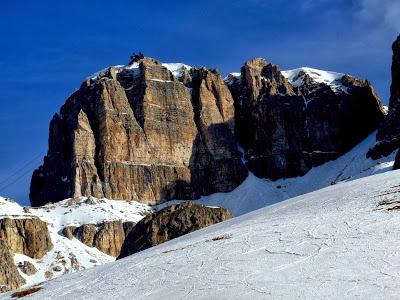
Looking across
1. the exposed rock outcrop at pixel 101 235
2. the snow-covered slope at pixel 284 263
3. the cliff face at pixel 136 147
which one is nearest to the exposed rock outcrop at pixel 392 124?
the cliff face at pixel 136 147

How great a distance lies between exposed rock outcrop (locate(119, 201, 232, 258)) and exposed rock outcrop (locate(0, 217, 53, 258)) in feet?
178

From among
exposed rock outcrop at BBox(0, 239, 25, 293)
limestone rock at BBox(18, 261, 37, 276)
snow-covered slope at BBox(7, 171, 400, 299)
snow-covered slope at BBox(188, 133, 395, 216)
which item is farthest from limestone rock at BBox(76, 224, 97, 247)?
snow-covered slope at BBox(7, 171, 400, 299)

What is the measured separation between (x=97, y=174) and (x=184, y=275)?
156072 mm

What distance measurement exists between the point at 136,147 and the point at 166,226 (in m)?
110

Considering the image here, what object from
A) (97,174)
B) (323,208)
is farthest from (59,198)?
(323,208)

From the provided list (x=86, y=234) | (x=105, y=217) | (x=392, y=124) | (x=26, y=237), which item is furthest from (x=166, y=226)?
(x=392, y=124)

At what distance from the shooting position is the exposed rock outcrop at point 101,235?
145875mm

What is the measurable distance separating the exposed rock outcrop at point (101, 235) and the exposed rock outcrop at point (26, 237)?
10241 millimetres

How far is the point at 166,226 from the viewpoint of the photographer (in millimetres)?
75375

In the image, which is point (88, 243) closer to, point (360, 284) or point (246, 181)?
point (246, 181)

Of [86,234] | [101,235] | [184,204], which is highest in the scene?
[86,234]

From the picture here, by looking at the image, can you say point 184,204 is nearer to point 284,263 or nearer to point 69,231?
point 69,231

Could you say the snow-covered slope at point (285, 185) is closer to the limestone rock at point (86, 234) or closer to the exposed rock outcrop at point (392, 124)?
the exposed rock outcrop at point (392, 124)

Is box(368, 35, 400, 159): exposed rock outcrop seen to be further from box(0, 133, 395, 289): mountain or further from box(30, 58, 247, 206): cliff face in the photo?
box(30, 58, 247, 206): cliff face
